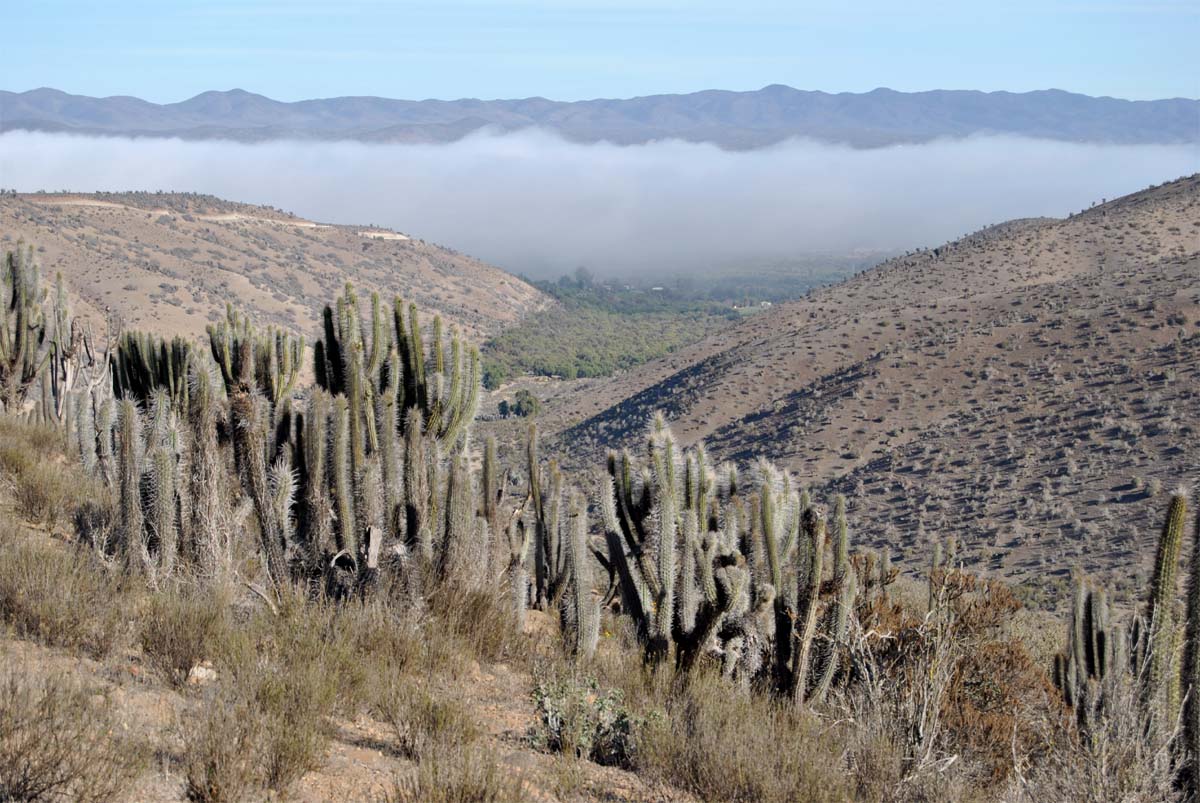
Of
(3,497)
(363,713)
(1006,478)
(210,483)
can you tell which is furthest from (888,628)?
(1006,478)

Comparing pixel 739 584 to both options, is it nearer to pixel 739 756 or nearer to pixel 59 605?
pixel 739 756

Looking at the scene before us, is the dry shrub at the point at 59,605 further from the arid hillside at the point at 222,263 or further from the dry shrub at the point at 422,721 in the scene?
the arid hillside at the point at 222,263

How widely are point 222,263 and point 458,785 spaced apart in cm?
7306

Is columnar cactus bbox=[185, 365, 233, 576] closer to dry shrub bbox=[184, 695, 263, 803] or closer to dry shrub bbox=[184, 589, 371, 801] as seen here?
dry shrub bbox=[184, 589, 371, 801]

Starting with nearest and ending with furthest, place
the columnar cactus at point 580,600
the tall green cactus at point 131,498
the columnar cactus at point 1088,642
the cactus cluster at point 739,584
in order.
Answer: the cactus cluster at point 739,584 < the tall green cactus at point 131,498 < the columnar cactus at point 580,600 < the columnar cactus at point 1088,642

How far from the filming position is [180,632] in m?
5.89

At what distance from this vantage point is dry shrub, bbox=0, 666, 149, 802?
3.83 meters

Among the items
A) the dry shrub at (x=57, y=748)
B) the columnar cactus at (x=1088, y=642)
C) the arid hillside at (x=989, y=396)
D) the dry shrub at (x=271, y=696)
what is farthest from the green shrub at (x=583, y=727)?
the arid hillside at (x=989, y=396)

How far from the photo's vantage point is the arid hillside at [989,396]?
2384cm

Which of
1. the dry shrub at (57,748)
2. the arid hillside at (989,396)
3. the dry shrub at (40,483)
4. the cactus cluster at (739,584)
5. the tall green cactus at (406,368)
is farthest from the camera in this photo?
the arid hillside at (989,396)

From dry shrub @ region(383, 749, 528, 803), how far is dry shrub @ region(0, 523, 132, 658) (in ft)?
7.71

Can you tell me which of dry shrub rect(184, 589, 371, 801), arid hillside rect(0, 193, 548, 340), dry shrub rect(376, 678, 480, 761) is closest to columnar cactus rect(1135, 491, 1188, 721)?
dry shrub rect(376, 678, 480, 761)

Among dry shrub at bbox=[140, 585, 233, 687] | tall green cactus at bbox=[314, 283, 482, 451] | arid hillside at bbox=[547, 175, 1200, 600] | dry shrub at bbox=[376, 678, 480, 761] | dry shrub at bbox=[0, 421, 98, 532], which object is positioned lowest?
arid hillside at bbox=[547, 175, 1200, 600]

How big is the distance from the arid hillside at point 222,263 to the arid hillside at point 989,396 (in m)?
24.0
